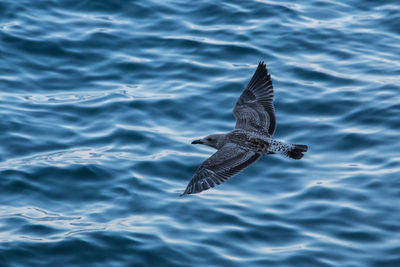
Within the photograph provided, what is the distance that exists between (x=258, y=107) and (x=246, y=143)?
1.27 meters

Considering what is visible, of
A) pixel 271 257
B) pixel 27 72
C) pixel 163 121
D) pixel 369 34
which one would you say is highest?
pixel 369 34

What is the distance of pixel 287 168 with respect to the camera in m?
10.0

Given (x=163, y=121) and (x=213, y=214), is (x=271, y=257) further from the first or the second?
(x=163, y=121)

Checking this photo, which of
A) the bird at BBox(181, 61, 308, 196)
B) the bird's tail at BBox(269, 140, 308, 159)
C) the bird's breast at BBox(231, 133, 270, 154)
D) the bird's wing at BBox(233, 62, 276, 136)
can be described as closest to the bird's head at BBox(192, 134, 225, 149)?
the bird at BBox(181, 61, 308, 196)

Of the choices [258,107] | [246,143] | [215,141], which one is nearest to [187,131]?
[258,107]

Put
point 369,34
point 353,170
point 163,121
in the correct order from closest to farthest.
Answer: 1. point 353,170
2. point 163,121
3. point 369,34

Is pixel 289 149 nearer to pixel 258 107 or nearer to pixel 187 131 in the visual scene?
pixel 258 107

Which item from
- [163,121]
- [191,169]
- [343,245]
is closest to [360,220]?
[343,245]

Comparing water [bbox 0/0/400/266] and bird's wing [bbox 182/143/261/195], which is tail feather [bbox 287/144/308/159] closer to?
bird's wing [bbox 182/143/261/195]

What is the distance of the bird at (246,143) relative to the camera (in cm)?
833

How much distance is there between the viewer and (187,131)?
35.2 feet

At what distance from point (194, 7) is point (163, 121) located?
4.30 meters

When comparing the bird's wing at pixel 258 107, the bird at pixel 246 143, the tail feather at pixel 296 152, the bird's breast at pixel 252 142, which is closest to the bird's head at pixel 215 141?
the bird at pixel 246 143

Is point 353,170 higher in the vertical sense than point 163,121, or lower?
lower
